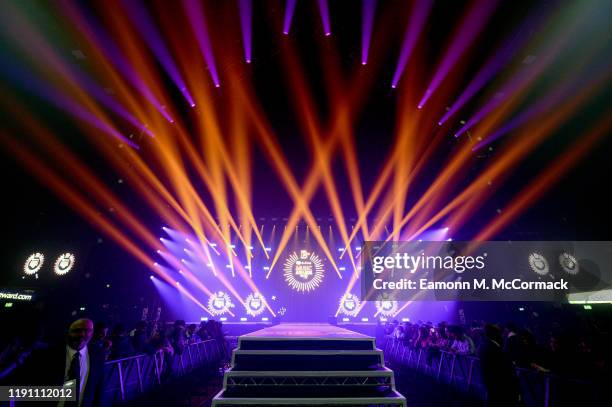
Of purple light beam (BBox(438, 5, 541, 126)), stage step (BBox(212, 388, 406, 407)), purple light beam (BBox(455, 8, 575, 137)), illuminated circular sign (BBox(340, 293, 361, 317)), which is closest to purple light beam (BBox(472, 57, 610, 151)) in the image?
purple light beam (BBox(455, 8, 575, 137))

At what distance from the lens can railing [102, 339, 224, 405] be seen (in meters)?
6.20

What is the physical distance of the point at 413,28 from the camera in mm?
8180

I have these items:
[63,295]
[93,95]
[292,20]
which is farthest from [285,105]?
[63,295]

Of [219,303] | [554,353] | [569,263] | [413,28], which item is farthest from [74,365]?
[569,263]

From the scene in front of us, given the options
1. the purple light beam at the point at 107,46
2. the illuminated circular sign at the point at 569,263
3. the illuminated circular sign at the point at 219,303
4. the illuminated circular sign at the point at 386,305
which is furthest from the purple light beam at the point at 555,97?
the illuminated circular sign at the point at 219,303

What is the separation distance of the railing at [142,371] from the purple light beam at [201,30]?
8.71m

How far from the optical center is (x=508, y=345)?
247 inches

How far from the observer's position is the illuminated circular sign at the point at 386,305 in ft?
64.8

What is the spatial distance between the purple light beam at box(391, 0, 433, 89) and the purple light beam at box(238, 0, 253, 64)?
468cm

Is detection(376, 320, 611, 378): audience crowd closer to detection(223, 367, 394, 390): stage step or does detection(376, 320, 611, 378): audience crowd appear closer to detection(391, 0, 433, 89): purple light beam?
detection(223, 367, 394, 390): stage step

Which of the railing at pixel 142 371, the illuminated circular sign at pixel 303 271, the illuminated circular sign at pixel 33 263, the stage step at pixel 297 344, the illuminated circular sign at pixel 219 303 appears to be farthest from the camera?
the illuminated circular sign at pixel 303 271

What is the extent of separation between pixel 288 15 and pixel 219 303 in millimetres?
17980

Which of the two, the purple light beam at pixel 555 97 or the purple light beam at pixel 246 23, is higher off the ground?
the purple light beam at pixel 246 23

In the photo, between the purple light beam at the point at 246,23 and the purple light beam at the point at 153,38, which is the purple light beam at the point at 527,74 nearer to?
the purple light beam at the point at 246,23
